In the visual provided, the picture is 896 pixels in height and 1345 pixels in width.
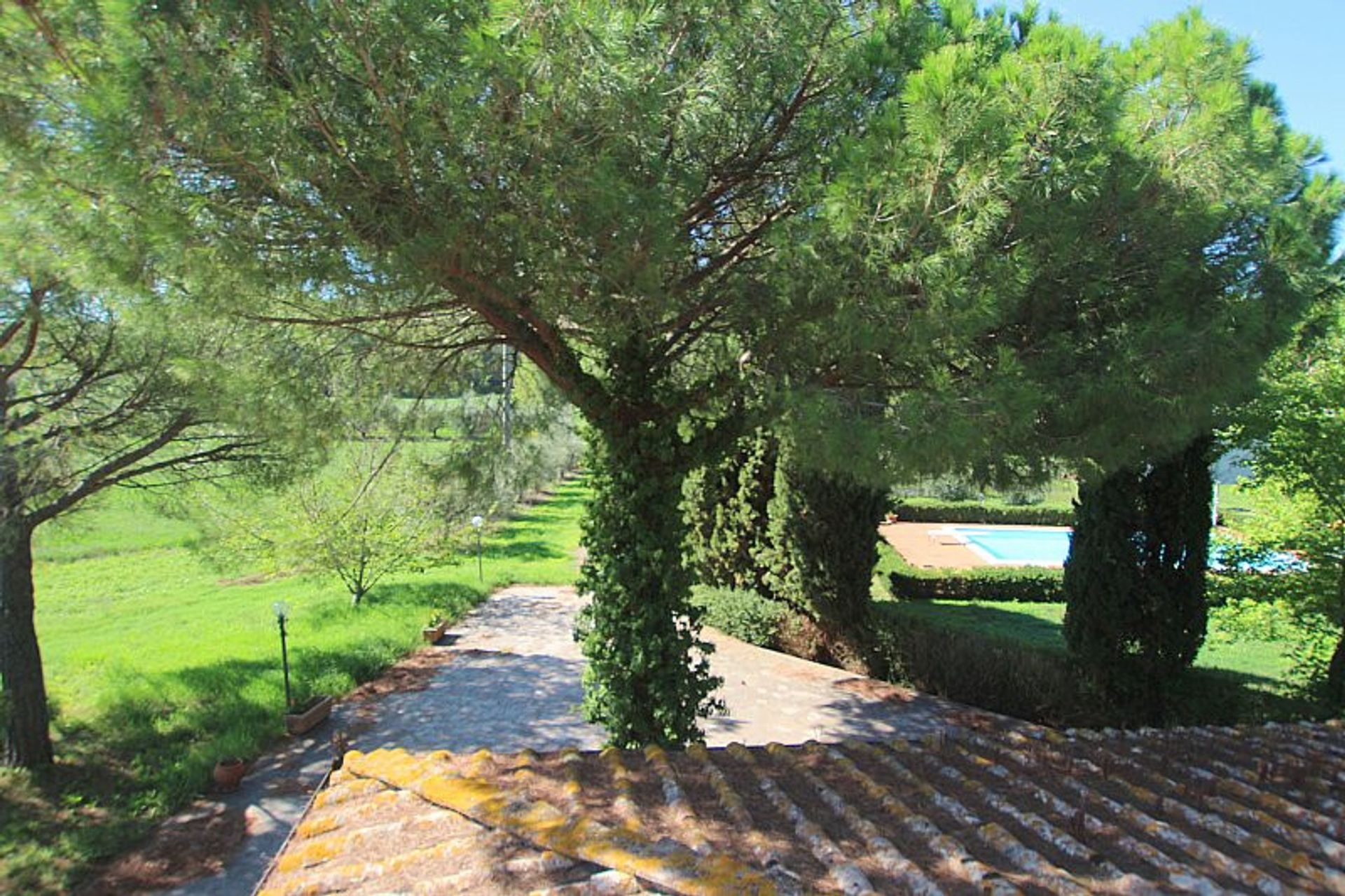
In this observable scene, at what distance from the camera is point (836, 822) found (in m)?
3.11

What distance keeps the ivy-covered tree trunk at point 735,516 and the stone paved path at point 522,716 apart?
127cm

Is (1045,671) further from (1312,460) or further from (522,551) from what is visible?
(522,551)

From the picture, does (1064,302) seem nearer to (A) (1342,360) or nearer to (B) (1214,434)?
(B) (1214,434)

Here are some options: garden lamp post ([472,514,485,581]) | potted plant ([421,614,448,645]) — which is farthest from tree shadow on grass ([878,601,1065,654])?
potted plant ([421,614,448,645])

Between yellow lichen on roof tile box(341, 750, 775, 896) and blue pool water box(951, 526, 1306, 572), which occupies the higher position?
yellow lichen on roof tile box(341, 750, 775, 896)

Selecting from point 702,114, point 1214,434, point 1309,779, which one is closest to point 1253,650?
point 1214,434

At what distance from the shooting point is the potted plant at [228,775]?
23.0ft

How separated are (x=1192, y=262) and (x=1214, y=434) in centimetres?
274

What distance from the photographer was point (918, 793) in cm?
344

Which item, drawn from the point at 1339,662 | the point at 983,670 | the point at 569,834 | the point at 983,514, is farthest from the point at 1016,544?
the point at 569,834

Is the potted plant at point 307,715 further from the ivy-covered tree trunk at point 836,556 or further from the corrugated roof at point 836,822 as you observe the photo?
the ivy-covered tree trunk at point 836,556

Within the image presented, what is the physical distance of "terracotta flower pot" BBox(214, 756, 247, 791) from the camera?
7.02 meters

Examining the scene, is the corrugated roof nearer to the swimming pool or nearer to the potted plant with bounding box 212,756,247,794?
the potted plant with bounding box 212,756,247,794

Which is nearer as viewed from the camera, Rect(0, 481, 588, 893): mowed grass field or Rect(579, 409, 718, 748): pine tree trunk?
Rect(579, 409, 718, 748): pine tree trunk
